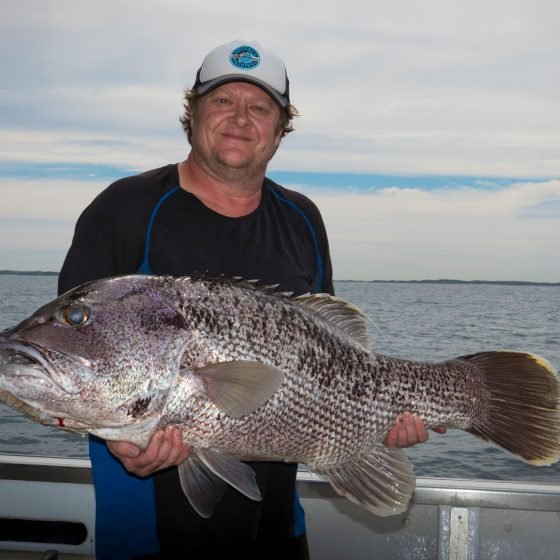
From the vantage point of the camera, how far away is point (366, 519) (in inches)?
170

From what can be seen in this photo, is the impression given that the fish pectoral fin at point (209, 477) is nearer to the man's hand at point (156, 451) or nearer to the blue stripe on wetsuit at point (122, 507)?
the man's hand at point (156, 451)

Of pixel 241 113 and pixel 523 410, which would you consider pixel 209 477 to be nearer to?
pixel 523 410

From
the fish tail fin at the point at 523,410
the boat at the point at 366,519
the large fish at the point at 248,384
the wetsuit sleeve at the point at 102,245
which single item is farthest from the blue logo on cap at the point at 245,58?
the boat at the point at 366,519

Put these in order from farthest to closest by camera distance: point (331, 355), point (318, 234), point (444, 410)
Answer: point (318, 234) → point (444, 410) → point (331, 355)

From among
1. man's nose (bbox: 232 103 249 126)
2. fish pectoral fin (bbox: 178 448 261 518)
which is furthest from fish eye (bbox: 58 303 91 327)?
man's nose (bbox: 232 103 249 126)

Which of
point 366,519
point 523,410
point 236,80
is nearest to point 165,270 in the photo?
point 236,80

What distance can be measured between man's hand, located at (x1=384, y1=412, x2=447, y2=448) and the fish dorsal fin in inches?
13.0

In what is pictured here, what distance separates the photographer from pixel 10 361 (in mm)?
2346

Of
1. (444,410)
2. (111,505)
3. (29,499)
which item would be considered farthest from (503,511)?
(29,499)

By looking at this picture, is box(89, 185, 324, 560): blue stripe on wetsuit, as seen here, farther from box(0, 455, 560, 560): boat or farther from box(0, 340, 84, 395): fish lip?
box(0, 455, 560, 560): boat

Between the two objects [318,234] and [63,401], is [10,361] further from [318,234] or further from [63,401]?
[318,234]

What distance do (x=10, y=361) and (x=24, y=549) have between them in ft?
8.65

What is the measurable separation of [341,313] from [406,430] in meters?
0.56

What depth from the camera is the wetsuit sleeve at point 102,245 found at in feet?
9.47
